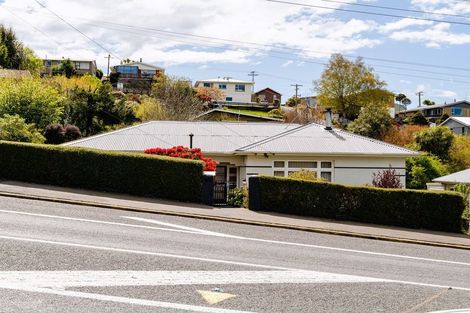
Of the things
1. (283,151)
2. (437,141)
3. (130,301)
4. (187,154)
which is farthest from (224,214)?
(437,141)

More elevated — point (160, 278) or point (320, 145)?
point (320, 145)

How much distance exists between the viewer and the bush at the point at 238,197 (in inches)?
849

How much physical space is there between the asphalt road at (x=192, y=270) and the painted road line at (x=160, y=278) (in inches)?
0.7

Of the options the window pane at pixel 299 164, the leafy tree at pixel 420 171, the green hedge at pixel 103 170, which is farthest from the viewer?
the leafy tree at pixel 420 171

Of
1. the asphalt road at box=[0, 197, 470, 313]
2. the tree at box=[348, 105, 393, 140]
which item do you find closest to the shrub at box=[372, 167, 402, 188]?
the asphalt road at box=[0, 197, 470, 313]

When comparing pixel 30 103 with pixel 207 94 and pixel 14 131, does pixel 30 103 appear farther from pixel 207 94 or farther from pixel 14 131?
pixel 207 94

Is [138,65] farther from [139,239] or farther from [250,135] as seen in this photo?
[139,239]

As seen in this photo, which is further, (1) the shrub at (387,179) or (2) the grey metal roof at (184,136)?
(2) the grey metal roof at (184,136)

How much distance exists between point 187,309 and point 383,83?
251 feet

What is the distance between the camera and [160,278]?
28.4 ft

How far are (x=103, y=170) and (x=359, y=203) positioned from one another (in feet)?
34.0

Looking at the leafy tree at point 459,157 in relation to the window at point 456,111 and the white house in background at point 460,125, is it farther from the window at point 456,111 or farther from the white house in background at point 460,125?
the window at point 456,111

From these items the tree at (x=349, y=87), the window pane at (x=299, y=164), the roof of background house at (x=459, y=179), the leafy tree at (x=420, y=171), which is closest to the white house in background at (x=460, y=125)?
the tree at (x=349, y=87)

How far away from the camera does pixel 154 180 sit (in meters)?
19.7
